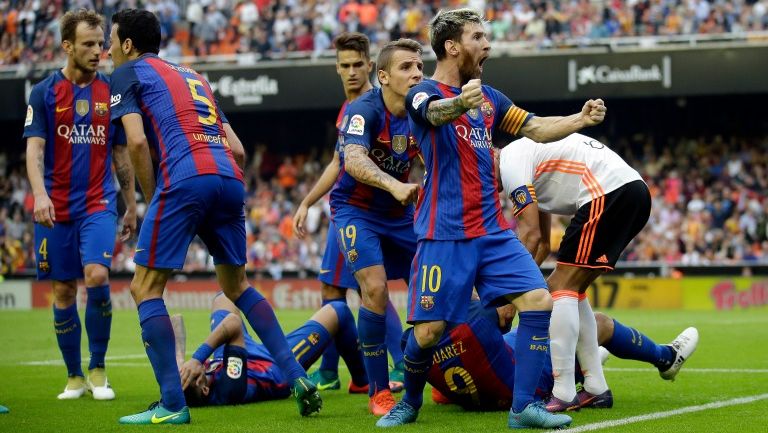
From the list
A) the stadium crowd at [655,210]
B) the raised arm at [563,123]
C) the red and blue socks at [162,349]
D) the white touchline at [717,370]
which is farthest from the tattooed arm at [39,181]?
the stadium crowd at [655,210]

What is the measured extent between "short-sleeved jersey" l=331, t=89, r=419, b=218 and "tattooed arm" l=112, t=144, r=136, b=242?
1.47 metres

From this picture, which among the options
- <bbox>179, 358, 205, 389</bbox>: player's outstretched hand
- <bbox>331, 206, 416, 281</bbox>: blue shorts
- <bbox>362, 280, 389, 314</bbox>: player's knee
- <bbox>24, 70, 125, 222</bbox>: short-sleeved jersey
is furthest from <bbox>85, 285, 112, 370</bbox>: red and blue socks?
<bbox>362, 280, 389, 314</bbox>: player's knee

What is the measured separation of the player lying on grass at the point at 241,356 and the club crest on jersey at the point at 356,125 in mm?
1468

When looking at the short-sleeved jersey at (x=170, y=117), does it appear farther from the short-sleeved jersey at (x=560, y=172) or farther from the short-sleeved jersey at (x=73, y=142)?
the short-sleeved jersey at (x=73, y=142)

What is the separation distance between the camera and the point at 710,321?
1661 centimetres

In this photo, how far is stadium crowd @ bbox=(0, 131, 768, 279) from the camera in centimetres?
2336

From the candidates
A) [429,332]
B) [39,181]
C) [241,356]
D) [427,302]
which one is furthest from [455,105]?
[39,181]

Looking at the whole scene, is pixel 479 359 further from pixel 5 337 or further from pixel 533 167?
pixel 5 337

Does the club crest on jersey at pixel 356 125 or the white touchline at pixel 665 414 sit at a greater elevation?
the club crest on jersey at pixel 356 125

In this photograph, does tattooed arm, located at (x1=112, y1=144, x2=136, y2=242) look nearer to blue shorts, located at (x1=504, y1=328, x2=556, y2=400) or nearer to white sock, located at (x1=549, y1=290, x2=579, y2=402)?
blue shorts, located at (x1=504, y1=328, x2=556, y2=400)

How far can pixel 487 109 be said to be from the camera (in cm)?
638

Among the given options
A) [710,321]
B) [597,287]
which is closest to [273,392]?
[710,321]

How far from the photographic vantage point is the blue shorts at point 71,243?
8352 mm

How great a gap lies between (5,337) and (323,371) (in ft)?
26.0
